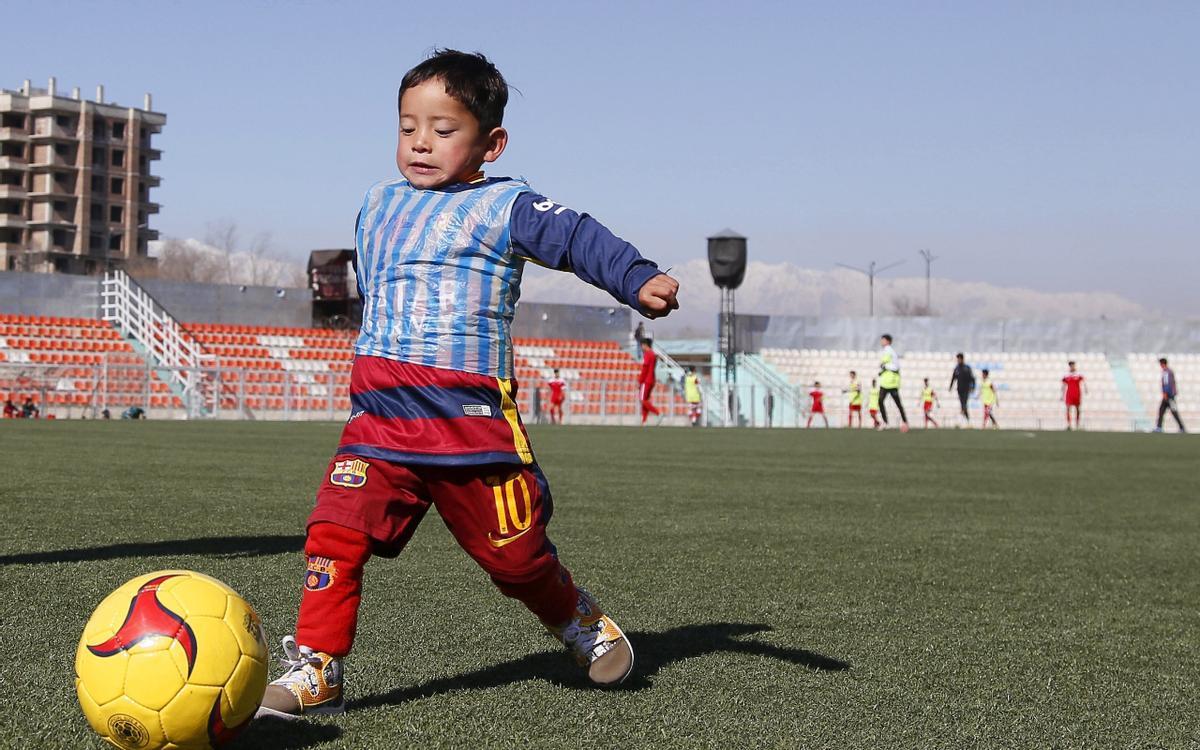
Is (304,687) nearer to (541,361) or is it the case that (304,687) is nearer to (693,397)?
(693,397)

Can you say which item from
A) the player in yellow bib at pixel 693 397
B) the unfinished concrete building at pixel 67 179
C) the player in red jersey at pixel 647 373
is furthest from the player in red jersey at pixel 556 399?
the unfinished concrete building at pixel 67 179

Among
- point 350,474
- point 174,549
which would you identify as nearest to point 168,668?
point 350,474

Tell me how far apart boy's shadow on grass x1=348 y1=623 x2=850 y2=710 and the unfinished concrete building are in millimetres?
107233

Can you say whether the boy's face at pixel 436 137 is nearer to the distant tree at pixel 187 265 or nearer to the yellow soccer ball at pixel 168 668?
the yellow soccer ball at pixel 168 668

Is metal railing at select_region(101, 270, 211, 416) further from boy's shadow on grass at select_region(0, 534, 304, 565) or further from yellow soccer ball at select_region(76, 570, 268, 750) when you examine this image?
yellow soccer ball at select_region(76, 570, 268, 750)

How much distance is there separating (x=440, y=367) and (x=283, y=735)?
89 centimetres

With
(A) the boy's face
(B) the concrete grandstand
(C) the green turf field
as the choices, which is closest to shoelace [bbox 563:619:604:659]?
(C) the green turf field

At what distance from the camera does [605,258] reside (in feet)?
9.96

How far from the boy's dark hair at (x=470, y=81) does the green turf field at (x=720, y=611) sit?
1.43 m

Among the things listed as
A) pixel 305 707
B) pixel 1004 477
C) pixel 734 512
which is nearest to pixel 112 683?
pixel 305 707

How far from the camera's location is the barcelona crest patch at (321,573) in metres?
3.08

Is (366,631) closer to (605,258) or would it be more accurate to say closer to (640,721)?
(640,721)

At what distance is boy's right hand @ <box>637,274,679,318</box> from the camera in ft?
9.43

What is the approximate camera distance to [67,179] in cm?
10819
